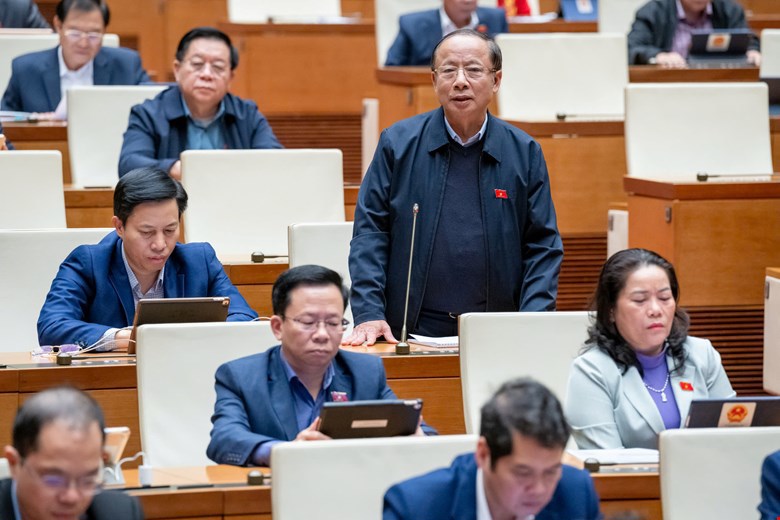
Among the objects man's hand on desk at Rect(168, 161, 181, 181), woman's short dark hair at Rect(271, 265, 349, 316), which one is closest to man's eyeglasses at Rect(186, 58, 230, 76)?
man's hand on desk at Rect(168, 161, 181, 181)

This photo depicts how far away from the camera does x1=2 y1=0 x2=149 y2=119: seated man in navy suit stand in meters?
5.59

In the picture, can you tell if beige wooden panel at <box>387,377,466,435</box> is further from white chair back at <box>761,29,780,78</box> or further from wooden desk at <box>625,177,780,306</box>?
white chair back at <box>761,29,780,78</box>

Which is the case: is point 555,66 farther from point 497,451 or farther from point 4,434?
point 497,451

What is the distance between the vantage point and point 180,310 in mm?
3092

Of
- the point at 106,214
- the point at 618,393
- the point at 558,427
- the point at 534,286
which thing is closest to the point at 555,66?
the point at 106,214

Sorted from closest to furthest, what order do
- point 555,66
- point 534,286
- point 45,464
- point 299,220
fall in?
1. point 45,464
2. point 534,286
3. point 299,220
4. point 555,66

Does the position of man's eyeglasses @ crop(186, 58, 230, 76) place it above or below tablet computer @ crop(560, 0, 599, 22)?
below

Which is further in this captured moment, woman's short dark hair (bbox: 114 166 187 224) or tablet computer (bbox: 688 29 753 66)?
tablet computer (bbox: 688 29 753 66)

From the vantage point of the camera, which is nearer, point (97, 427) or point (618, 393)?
point (97, 427)

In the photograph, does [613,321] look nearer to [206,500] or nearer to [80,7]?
[206,500]

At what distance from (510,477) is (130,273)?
66.7 inches

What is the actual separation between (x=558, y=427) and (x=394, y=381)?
1294 mm

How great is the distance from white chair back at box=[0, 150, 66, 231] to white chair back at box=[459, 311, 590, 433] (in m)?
1.85

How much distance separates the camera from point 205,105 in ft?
15.7
